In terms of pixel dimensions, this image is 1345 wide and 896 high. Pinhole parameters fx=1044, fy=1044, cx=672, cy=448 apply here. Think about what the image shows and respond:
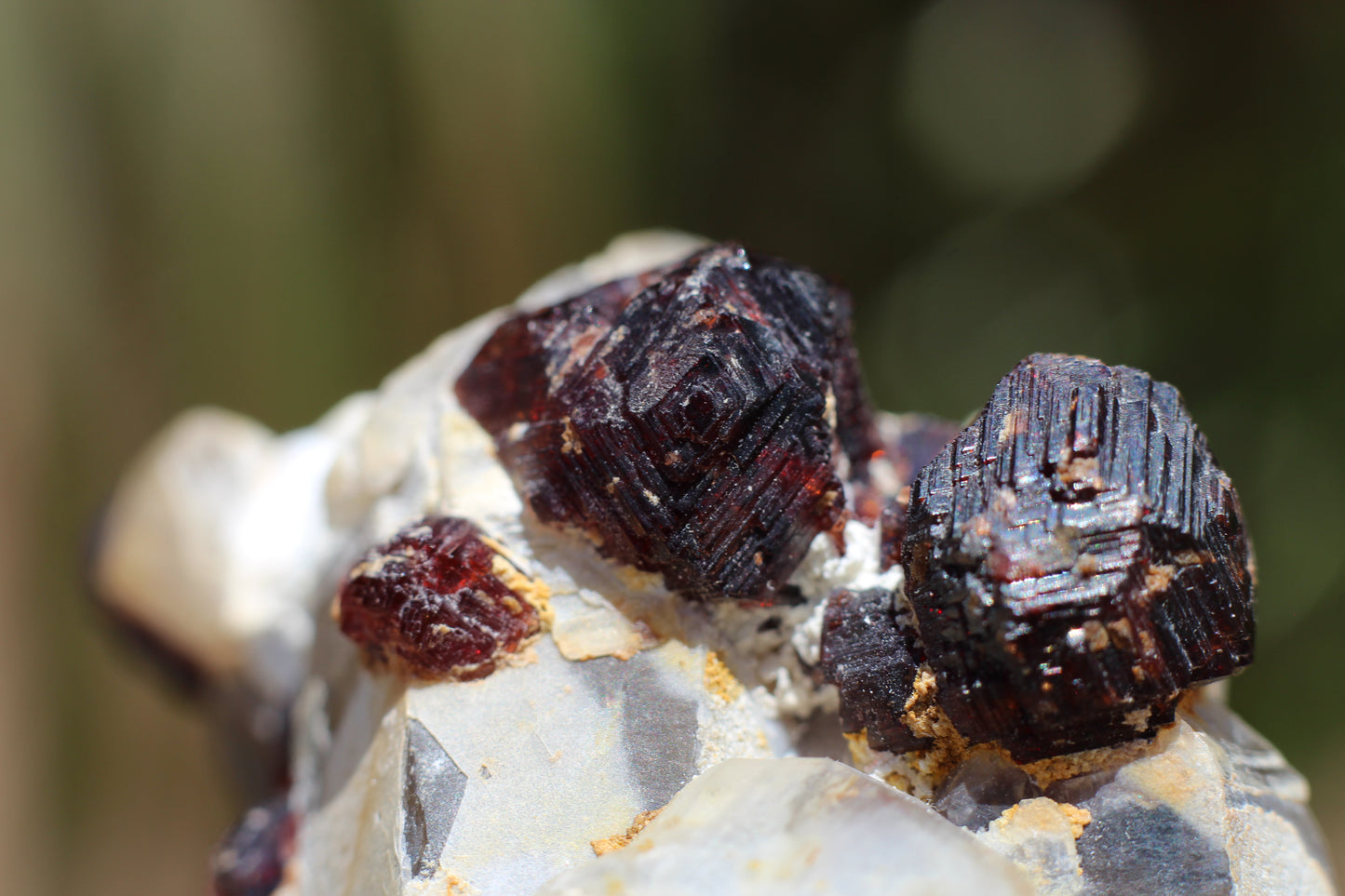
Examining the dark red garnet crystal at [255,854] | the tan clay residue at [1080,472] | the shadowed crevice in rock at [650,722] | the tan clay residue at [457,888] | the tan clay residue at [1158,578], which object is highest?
the tan clay residue at [1080,472]

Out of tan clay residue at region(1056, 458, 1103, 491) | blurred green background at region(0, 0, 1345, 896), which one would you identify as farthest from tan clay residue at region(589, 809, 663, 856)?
blurred green background at region(0, 0, 1345, 896)

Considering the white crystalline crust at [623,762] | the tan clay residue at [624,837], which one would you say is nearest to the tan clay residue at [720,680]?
the white crystalline crust at [623,762]

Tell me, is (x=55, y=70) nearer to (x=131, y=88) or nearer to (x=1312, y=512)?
(x=131, y=88)

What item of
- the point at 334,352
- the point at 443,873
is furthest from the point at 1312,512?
the point at 334,352

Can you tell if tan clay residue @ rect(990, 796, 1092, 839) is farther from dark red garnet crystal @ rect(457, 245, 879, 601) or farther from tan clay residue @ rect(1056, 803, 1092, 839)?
dark red garnet crystal @ rect(457, 245, 879, 601)

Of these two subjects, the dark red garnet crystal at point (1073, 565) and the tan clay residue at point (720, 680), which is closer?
the dark red garnet crystal at point (1073, 565)

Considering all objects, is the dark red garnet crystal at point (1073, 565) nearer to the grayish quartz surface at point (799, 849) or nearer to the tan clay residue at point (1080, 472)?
the tan clay residue at point (1080, 472)

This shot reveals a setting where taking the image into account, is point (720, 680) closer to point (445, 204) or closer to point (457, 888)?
point (457, 888)
